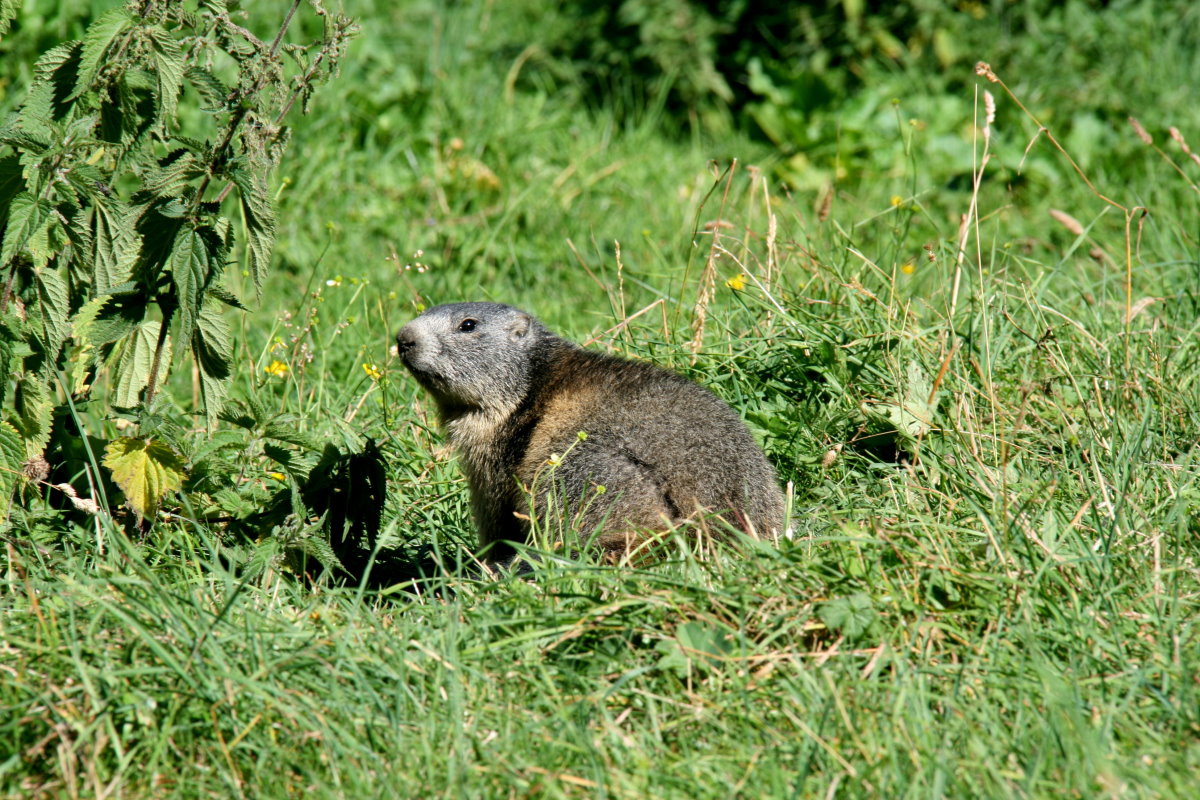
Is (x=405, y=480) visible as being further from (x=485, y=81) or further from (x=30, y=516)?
(x=485, y=81)

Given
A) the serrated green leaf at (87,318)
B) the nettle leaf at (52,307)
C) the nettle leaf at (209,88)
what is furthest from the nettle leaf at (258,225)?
the nettle leaf at (52,307)

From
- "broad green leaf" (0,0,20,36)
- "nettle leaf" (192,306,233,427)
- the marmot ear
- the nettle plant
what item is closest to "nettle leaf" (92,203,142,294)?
the nettle plant

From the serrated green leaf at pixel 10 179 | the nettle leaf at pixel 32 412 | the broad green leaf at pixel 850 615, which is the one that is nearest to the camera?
the broad green leaf at pixel 850 615

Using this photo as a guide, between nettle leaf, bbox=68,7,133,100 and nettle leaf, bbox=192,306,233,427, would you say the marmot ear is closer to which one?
nettle leaf, bbox=192,306,233,427

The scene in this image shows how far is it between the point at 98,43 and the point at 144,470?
1.24 meters

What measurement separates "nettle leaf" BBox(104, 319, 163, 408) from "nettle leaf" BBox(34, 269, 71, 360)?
0.16 metres

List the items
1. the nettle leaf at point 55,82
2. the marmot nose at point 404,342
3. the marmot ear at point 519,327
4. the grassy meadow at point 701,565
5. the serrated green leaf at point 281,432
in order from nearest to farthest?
the grassy meadow at point 701,565
the nettle leaf at point 55,82
the serrated green leaf at point 281,432
the marmot nose at point 404,342
the marmot ear at point 519,327

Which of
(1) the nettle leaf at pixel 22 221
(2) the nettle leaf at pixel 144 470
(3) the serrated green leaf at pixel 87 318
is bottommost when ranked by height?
(2) the nettle leaf at pixel 144 470

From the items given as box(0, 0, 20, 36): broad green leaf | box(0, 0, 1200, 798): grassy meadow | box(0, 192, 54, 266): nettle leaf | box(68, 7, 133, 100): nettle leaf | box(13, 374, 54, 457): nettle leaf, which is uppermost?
box(0, 0, 20, 36): broad green leaf

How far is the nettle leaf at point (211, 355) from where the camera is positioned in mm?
3592

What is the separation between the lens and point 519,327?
15.2 ft

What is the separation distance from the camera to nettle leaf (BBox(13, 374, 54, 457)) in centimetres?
358

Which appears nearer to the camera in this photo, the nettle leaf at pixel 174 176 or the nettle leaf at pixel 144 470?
the nettle leaf at pixel 174 176

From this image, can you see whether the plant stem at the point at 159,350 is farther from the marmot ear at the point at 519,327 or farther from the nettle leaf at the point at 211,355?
the marmot ear at the point at 519,327
